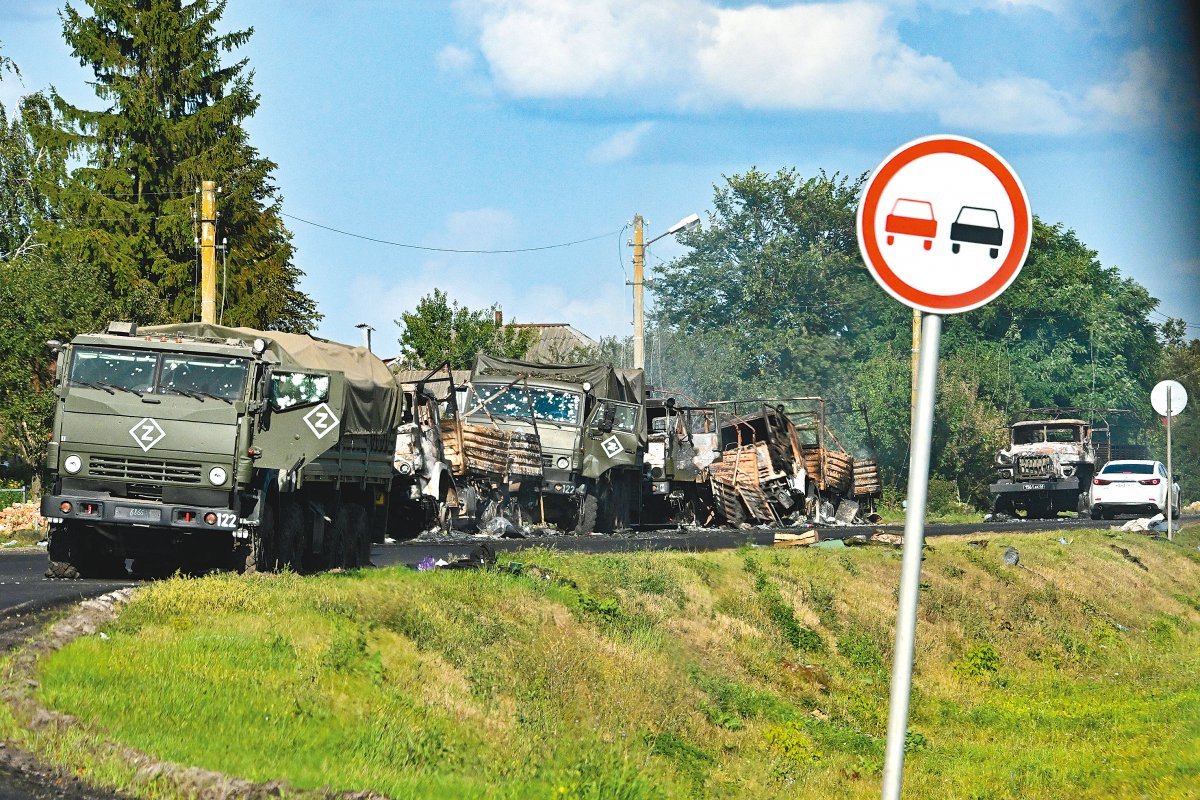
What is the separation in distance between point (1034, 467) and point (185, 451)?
108 ft

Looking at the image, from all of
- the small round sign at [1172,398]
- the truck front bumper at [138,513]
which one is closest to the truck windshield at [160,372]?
the truck front bumper at [138,513]

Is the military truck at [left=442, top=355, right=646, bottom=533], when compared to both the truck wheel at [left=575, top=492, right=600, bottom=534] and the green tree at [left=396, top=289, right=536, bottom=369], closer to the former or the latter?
the truck wheel at [left=575, top=492, right=600, bottom=534]

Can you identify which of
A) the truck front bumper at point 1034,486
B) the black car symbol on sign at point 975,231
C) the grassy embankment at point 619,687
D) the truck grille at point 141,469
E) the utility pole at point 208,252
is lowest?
the grassy embankment at point 619,687

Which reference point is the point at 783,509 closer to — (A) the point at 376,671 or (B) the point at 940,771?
(B) the point at 940,771

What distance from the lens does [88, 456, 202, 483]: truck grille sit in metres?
14.3

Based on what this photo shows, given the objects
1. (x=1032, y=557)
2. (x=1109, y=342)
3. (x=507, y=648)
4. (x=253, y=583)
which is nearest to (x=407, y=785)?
(x=507, y=648)

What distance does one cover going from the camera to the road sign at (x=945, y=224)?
16.6 ft

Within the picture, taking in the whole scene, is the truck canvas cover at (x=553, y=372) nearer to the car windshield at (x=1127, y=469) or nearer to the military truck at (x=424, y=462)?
the military truck at (x=424, y=462)

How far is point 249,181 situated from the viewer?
139 ft

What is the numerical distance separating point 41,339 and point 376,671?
2387 centimetres

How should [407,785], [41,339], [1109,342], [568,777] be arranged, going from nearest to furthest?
[407,785], [568,777], [41,339], [1109,342]

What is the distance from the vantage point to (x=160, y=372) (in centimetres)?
1473

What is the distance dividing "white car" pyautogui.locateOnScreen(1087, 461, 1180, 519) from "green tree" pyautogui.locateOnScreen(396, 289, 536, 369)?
995 inches

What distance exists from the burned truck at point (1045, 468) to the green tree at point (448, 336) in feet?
70.7
